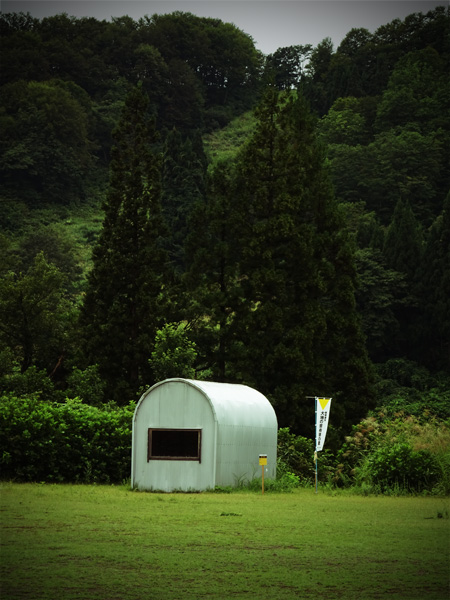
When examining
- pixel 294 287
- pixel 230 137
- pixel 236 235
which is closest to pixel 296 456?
pixel 294 287

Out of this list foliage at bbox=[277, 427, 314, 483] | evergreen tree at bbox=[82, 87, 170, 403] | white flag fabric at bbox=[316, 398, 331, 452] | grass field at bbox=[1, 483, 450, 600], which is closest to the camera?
grass field at bbox=[1, 483, 450, 600]

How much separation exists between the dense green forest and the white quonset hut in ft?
36.8

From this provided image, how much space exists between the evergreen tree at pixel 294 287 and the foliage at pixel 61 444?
14.4 metres

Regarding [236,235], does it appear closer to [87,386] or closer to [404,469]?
[87,386]

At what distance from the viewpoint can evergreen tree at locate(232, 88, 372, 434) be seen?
37.8 meters

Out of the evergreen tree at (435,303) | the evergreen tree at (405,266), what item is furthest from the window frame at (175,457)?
the evergreen tree at (405,266)

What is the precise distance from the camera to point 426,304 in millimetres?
59062

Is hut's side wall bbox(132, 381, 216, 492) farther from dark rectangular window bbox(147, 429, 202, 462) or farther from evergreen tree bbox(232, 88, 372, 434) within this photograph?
evergreen tree bbox(232, 88, 372, 434)

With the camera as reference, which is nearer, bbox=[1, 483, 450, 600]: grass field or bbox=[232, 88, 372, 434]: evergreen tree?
bbox=[1, 483, 450, 600]: grass field

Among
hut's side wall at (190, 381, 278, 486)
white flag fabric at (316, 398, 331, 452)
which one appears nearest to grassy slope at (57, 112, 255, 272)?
hut's side wall at (190, 381, 278, 486)

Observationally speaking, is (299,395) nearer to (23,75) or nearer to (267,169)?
(267,169)

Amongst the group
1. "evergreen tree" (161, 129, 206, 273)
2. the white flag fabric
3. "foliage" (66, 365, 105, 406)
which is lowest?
"foliage" (66, 365, 105, 406)

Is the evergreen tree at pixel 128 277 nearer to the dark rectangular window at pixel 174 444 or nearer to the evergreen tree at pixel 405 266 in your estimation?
the dark rectangular window at pixel 174 444

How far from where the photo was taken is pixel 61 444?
72.9 ft
